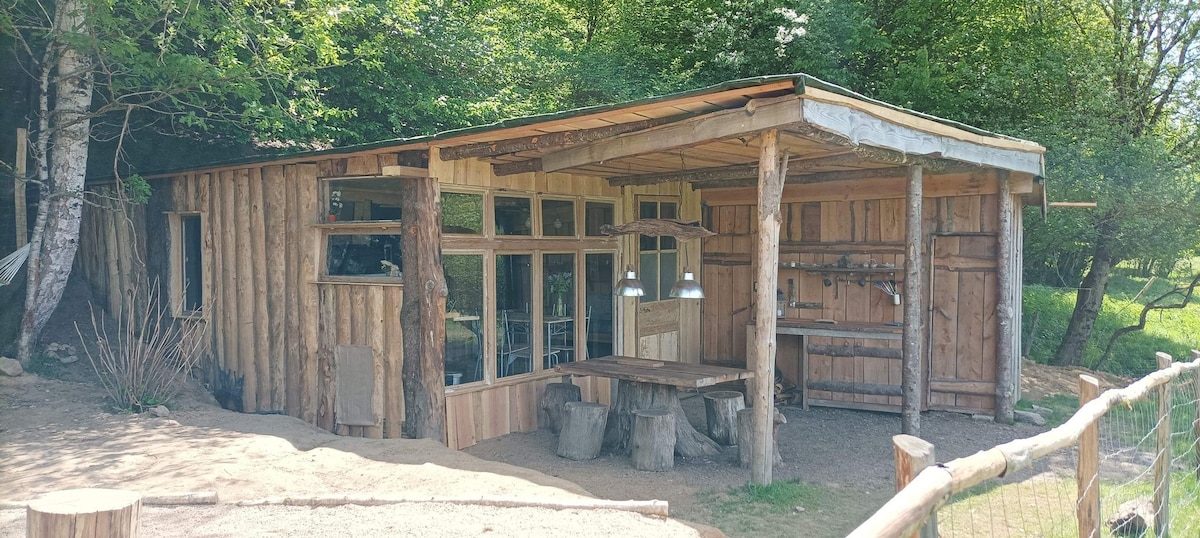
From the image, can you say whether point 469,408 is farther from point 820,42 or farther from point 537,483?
point 820,42

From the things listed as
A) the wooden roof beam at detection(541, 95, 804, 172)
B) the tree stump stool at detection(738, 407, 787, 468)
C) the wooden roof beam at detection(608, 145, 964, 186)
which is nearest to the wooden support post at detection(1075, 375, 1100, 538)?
the wooden roof beam at detection(541, 95, 804, 172)

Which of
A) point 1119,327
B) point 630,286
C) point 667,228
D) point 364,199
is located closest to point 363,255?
point 364,199

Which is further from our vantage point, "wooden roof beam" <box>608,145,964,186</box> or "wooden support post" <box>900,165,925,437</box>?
"wooden support post" <box>900,165,925,437</box>

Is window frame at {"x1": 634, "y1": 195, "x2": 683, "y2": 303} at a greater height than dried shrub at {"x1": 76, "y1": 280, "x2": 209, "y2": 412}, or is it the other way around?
window frame at {"x1": 634, "y1": 195, "x2": 683, "y2": 303}

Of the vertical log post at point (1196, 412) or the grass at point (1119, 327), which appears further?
the grass at point (1119, 327)

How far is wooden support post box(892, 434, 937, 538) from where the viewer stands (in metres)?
2.49

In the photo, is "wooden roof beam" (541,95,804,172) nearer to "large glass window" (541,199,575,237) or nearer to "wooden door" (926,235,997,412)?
"large glass window" (541,199,575,237)

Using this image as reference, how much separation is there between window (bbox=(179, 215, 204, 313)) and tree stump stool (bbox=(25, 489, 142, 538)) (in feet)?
24.6

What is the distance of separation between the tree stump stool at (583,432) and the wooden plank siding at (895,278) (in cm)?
344

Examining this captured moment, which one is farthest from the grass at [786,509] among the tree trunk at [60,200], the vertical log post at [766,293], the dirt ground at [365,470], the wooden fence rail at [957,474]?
the tree trunk at [60,200]

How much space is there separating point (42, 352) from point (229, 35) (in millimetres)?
4098

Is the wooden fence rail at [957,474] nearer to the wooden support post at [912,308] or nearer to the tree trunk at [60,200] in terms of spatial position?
the wooden support post at [912,308]

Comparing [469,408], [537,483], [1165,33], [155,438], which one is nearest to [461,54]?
[469,408]

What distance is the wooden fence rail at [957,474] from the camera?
6.92 feet
